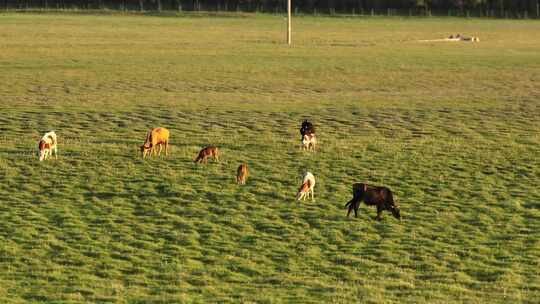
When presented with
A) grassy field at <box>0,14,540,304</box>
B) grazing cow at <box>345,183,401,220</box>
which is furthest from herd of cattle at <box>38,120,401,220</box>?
grassy field at <box>0,14,540,304</box>

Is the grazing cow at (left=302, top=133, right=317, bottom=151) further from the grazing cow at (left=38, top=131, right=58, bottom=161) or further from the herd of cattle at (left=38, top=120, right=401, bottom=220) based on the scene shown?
the grazing cow at (left=38, top=131, right=58, bottom=161)

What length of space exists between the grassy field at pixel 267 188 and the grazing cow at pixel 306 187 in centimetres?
32

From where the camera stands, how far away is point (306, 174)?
2619 centimetres

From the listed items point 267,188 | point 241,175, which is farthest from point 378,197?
point 241,175

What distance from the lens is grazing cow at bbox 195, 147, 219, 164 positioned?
99.2ft

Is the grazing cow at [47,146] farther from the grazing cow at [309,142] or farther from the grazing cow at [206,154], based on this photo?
the grazing cow at [309,142]

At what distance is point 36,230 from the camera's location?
23328 millimetres

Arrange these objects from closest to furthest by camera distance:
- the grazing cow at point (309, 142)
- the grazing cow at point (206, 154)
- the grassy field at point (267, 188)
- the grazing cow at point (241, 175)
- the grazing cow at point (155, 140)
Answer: the grassy field at point (267, 188)
the grazing cow at point (241, 175)
the grazing cow at point (206, 154)
the grazing cow at point (155, 140)
the grazing cow at point (309, 142)

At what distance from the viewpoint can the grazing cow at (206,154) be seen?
30234 mm

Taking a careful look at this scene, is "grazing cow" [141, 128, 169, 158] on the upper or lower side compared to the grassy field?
upper

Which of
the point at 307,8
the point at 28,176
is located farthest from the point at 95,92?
the point at 307,8

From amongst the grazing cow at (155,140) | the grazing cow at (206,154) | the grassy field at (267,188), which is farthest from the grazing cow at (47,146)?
the grazing cow at (206,154)

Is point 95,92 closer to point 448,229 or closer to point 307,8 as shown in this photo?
point 448,229

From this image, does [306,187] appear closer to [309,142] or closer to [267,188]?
[267,188]
